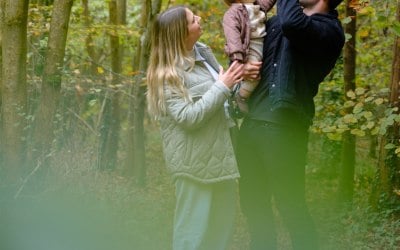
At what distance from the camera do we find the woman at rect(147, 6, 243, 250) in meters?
3.38

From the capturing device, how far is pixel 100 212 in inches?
226

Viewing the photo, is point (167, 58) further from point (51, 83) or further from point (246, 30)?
point (51, 83)

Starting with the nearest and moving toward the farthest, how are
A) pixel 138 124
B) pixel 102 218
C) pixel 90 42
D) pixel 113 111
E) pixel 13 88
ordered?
pixel 13 88, pixel 102 218, pixel 138 124, pixel 113 111, pixel 90 42

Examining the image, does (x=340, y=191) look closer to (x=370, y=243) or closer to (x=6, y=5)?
(x=370, y=243)

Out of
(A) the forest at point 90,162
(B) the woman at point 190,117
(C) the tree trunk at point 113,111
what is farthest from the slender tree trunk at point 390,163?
(C) the tree trunk at point 113,111

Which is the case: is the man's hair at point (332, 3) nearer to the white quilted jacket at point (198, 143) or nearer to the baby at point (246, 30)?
the baby at point (246, 30)

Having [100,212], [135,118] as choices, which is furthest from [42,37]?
[100,212]

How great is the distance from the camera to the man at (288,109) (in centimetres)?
333

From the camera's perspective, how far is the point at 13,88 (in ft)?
17.9

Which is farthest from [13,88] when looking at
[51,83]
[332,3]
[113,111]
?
[113,111]

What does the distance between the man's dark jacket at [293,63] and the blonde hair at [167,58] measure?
0.47 m

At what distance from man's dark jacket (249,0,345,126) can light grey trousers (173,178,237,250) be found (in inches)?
20.7

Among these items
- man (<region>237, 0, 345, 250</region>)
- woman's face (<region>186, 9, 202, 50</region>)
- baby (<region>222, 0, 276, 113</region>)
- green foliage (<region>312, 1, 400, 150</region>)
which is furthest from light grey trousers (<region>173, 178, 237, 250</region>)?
green foliage (<region>312, 1, 400, 150</region>)

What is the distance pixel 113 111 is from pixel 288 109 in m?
6.14
